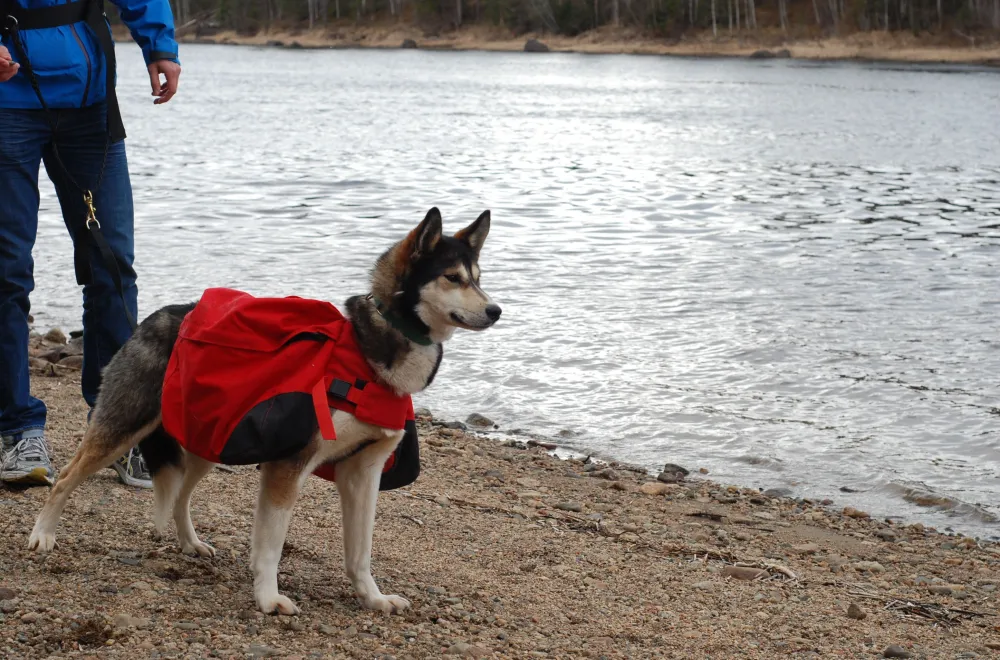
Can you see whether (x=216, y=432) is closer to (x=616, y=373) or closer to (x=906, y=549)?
(x=906, y=549)

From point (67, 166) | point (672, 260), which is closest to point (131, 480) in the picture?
point (67, 166)

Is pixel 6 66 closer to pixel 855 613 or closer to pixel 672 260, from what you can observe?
pixel 855 613

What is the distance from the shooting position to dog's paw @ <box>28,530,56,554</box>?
14.4 feet

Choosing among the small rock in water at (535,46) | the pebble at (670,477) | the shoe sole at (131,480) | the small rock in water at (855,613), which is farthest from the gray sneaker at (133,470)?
the small rock in water at (535,46)

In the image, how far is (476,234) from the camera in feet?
14.6

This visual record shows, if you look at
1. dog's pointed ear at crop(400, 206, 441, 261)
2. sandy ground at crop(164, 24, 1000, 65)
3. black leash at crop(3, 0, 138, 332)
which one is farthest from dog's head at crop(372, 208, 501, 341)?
sandy ground at crop(164, 24, 1000, 65)

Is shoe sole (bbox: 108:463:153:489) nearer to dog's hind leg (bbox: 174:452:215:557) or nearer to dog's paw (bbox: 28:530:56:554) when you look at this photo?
dog's hind leg (bbox: 174:452:215:557)

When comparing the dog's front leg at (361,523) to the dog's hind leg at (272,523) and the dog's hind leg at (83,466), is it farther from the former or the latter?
the dog's hind leg at (83,466)

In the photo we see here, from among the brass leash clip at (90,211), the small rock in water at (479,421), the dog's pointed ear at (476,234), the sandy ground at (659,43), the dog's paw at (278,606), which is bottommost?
the small rock in water at (479,421)

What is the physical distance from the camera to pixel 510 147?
94.6ft

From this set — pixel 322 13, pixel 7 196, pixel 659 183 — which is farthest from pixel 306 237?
pixel 322 13

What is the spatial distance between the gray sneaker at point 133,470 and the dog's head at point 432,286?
1.94 metres

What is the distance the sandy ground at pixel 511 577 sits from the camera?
3.94m

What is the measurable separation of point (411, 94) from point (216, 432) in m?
44.3
